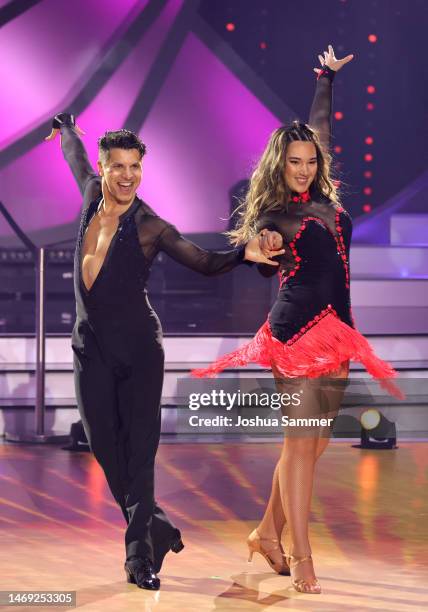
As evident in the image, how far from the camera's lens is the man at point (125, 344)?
12.8ft

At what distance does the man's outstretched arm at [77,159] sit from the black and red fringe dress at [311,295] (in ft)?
1.87

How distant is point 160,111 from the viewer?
848 centimetres

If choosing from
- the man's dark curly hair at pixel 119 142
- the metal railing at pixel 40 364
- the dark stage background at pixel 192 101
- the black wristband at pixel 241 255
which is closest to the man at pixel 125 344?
the man's dark curly hair at pixel 119 142

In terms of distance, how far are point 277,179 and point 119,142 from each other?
486 mm

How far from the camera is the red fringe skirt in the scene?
3844mm

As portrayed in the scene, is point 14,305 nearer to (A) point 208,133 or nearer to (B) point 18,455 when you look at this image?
(A) point 208,133

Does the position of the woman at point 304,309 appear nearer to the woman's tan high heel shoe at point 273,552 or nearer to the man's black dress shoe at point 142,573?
the woman's tan high heel shoe at point 273,552

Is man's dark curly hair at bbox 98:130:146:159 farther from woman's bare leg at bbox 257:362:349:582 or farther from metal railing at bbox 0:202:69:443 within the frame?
metal railing at bbox 0:202:69:443

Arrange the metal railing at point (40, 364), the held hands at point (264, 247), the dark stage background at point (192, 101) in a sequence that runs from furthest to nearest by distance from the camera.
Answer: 1. the dark stage background at point (192, 101)
2. the metal railing at point (40, 364)
3. the held hands at point (264, 247)

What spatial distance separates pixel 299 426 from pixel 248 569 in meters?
0.55

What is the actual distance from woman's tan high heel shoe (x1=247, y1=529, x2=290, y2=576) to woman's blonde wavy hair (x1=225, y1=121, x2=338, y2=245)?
93 centimetres

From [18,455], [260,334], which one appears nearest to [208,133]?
[18,455]

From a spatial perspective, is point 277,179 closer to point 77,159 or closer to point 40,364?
point 77,159

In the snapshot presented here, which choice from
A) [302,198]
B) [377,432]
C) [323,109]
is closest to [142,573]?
[302,198]
